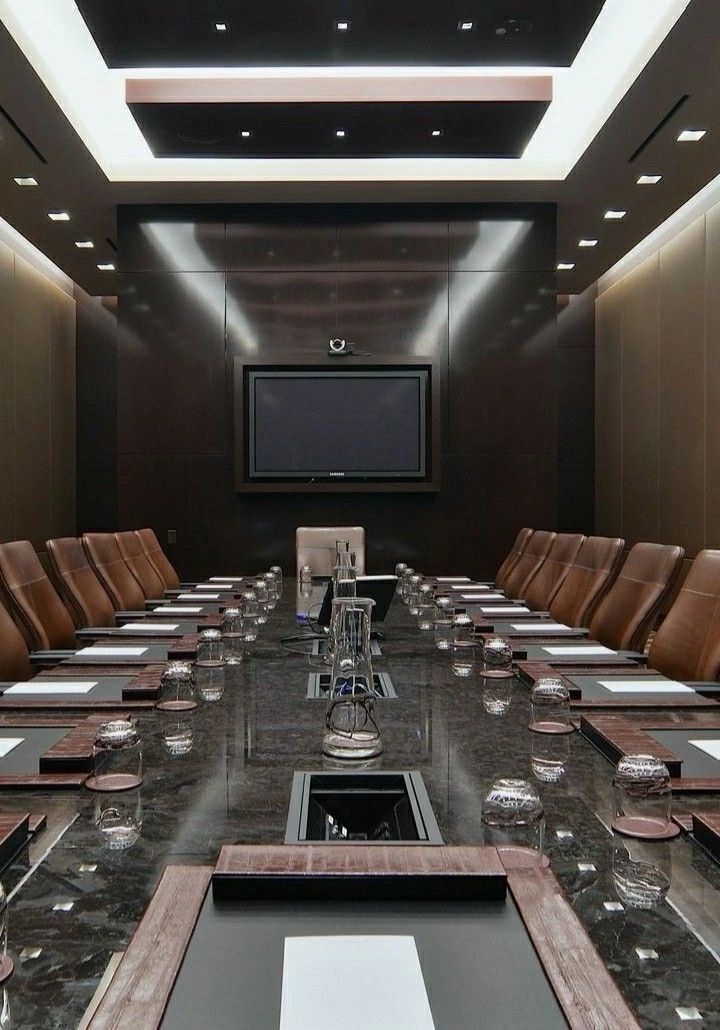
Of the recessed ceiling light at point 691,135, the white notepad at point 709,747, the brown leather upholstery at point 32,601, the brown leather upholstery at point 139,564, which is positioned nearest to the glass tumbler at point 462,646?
the white notepad at point 709,747

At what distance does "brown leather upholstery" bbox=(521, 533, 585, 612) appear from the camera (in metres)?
4.94

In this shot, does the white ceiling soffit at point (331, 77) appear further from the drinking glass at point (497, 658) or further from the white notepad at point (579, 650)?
the drinking glass at point (497, 658)

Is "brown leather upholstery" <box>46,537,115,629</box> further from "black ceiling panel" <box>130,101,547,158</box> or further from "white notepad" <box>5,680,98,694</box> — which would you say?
"black ceiling panel" <box>130,101,547,158</box>

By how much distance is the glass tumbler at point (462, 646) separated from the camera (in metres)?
2.52

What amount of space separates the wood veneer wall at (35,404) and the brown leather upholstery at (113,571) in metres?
3.58

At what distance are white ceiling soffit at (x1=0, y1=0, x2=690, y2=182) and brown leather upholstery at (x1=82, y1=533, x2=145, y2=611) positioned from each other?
2.60 metres

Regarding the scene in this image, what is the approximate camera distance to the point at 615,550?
14.0 feet

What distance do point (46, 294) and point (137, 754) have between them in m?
9.06

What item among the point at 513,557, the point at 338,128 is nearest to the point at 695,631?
the point at 513,557

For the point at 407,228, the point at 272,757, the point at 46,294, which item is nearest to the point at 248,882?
the point at 272,757

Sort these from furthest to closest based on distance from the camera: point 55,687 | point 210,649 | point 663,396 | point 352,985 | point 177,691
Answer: point 663,396, point 210,649, point 55,687, point 177,691, point 352,985

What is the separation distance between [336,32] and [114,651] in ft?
12.3

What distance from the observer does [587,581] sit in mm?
4449

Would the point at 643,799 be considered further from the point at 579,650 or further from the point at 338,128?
the point at 338,128
